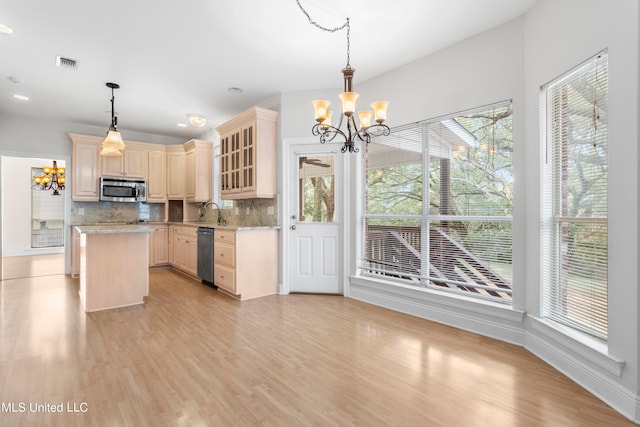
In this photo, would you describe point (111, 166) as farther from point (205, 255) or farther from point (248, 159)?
point (248, 159)

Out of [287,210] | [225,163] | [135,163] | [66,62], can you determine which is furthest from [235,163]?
[135,163]

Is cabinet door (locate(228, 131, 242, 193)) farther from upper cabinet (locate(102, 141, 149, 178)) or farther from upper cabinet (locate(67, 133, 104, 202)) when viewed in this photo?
upper cabinet (locate(67, 133, 104, 202))

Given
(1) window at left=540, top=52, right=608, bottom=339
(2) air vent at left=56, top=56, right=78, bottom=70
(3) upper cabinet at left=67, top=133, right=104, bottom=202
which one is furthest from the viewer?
(3) upper cabinet at left=67, top=133, right=104, bottom=202

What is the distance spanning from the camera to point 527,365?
2.35m

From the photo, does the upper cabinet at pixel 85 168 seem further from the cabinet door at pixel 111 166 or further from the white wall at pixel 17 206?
the white wall at pixel 17 206

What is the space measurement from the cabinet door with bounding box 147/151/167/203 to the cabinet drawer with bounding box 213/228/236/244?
267 centimetres

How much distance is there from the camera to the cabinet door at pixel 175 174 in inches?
254

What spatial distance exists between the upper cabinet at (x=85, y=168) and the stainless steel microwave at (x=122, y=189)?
119mm

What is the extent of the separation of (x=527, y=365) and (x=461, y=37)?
2.83 metres

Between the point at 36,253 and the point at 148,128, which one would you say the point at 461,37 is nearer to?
the point at 148,128

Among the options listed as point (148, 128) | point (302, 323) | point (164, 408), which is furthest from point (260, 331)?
point (148, 128)

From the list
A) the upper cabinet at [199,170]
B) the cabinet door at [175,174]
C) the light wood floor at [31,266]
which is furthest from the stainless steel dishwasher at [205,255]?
the light wood floor at [31,266]

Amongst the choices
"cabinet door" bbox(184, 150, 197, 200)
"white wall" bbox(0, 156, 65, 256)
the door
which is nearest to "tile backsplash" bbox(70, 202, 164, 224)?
"cabinet door" bbox(184, 150, 197, 200)

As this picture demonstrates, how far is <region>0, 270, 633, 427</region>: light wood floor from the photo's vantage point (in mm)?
1751
